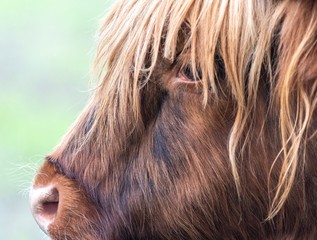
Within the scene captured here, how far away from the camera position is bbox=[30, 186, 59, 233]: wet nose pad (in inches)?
126

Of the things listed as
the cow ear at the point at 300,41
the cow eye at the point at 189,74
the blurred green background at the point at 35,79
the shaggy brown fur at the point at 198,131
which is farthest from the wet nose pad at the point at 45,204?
the blurred green background at the point at 35,79

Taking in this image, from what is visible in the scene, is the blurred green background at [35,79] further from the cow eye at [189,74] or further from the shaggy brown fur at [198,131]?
the cow eye at [189,74]

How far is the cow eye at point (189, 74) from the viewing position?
301 centimetres

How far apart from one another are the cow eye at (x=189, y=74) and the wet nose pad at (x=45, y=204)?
1.63ft

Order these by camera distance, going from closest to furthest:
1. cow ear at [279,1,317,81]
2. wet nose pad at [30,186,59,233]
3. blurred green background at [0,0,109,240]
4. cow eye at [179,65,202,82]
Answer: cow ear at [279,1,317,81], cow eye at [179,65,202,82], wet nose pad at [30,186,59,233], blurred green background at [0,0,109,240]

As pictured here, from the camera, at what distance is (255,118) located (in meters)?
2.99

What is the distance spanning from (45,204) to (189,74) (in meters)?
0.56

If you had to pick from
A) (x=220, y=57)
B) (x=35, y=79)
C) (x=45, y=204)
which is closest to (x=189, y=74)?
(x=220, y=57)

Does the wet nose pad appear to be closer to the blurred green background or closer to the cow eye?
the cow eye

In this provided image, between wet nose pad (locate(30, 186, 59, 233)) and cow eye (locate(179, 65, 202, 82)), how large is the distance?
0.50m

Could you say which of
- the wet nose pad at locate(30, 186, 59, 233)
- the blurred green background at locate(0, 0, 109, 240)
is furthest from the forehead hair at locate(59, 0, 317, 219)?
the blurred green background at locate(0, 0, 109, 240)

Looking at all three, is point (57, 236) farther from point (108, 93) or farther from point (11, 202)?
point (11, 202)

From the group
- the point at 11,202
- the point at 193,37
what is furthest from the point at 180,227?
the point at 11,202

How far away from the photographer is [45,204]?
3.21 meters
